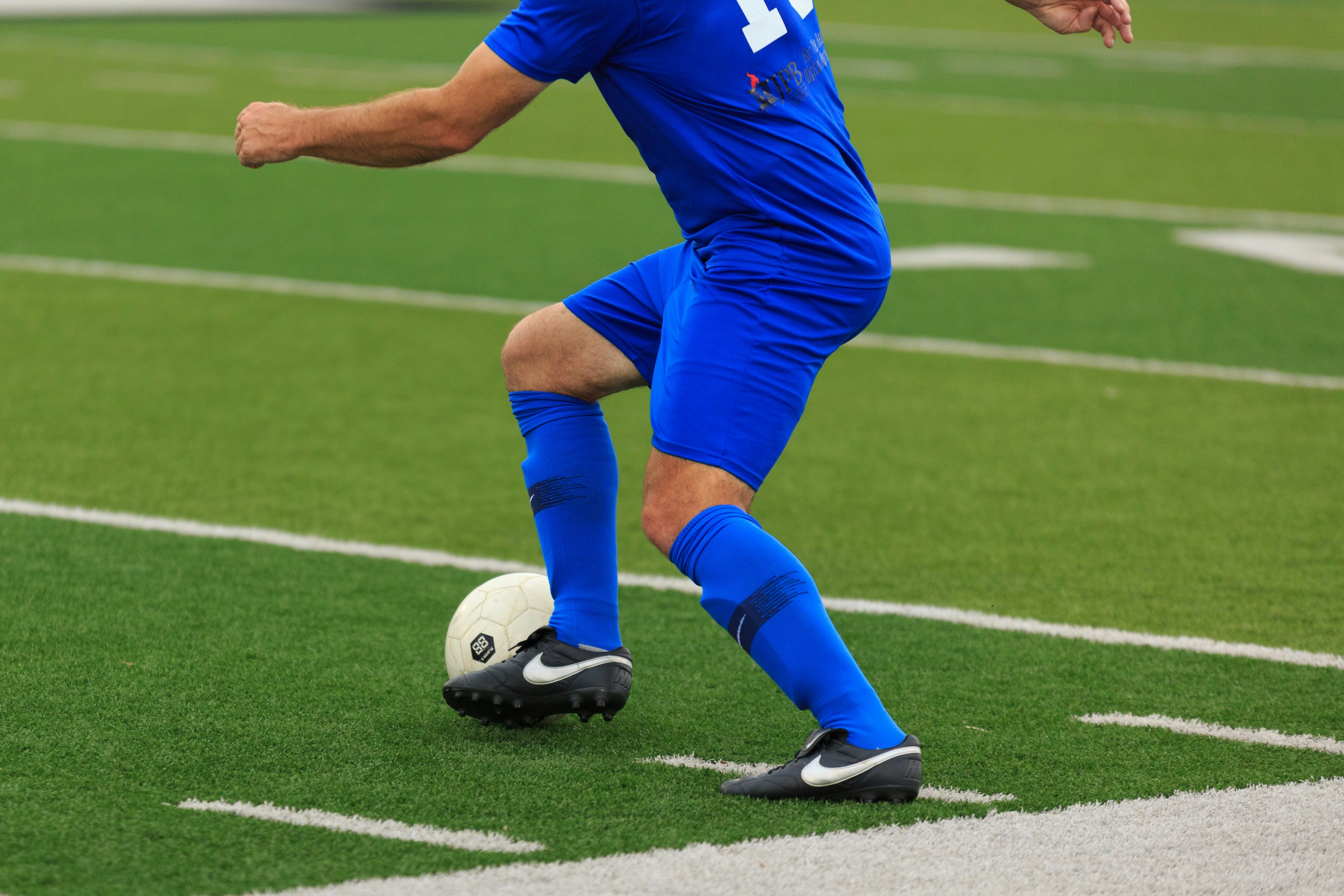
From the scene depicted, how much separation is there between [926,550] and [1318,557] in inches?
48.2

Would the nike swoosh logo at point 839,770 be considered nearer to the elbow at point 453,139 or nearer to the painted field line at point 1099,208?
the elbow at point 453,139

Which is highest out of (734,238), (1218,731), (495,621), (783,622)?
(734,238)

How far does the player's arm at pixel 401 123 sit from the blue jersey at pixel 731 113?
0.21 feet

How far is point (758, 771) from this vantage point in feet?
12.1

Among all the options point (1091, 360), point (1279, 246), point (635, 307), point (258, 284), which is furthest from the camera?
point (1279, 246)

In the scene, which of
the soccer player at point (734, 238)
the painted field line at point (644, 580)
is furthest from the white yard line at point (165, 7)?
the soccer player at point (734, 238)

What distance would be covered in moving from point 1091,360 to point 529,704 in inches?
200

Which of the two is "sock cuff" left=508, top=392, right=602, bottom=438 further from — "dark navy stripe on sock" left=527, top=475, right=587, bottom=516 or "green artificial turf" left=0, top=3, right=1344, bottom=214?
"green artificial turf" left=0, top=3, right=1344, bottom=214

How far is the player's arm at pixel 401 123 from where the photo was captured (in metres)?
3.41

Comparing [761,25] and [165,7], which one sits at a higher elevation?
[761,25]

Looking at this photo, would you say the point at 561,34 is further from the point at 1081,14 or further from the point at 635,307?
the point at 1081,14

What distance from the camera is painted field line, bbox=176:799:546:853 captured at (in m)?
3.17

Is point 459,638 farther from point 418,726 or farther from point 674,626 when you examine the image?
point 674,626

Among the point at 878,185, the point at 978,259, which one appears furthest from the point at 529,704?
the point at 878,185
